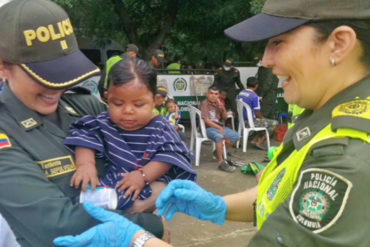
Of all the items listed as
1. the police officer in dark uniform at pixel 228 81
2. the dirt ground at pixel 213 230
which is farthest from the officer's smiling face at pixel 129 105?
the police officer in dark uniform at pixel 228 81

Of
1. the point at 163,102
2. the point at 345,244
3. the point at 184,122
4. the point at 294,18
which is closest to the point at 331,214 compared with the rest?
the point at 345,244

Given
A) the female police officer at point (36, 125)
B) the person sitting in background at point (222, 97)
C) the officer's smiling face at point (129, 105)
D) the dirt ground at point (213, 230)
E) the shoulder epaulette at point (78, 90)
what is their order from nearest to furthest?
the female police officer at point (36, 125)
the officer's smiling face at point (129, 105)
the shoulder epaulette at point (78, 90)
the dirt ground at point (213, 230)
the person sitting in background at point (222, 97)

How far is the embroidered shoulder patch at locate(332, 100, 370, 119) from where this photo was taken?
0.97 m

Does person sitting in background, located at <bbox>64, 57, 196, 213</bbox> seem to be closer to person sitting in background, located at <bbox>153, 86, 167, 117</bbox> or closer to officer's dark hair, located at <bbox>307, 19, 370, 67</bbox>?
officer's dark hair, located at <bbox>307, 19, 370, 67</bbox>

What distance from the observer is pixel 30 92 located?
54.9 inches

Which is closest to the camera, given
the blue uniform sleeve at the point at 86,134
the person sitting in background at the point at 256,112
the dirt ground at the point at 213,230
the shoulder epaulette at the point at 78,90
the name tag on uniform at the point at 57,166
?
the name tag on uniform at the point at 57,166

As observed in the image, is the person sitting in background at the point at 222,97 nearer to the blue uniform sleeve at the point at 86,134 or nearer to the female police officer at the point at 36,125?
the blue uniform sleeve at the point at 86,134

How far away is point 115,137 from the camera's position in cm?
165

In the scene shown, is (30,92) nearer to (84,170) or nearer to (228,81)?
(84,170)

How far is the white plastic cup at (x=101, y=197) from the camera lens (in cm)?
145

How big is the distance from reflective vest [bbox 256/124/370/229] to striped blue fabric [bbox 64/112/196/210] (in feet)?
1.56

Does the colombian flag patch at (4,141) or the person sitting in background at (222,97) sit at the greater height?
the colombian flag patch at (4,141)

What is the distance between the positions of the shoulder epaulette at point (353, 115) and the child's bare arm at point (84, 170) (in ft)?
3.23

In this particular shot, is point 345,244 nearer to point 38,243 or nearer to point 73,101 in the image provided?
point 38,243
